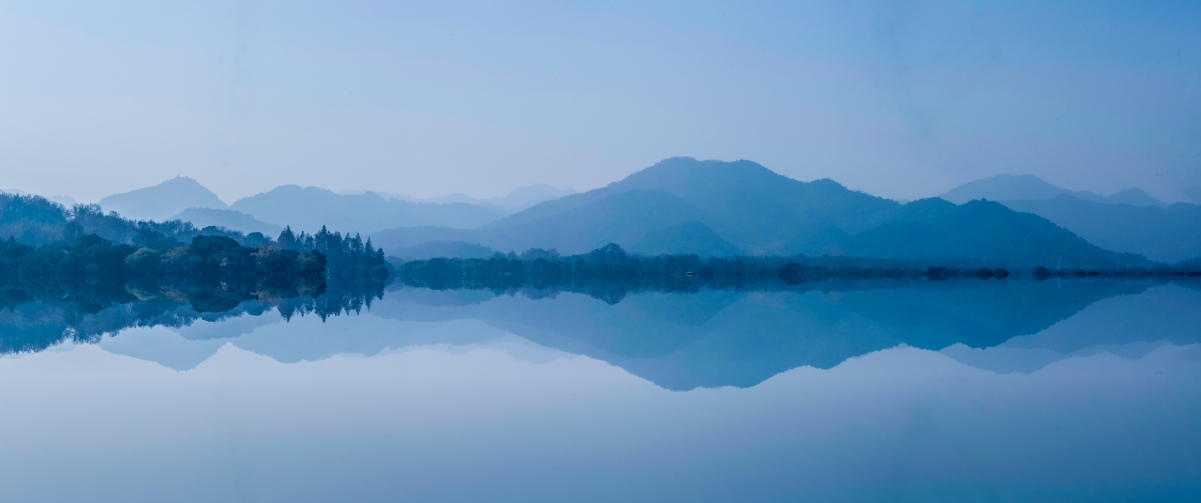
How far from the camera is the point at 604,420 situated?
876 cm

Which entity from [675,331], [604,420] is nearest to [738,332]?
[675,331]

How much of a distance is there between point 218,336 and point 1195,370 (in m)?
17.2

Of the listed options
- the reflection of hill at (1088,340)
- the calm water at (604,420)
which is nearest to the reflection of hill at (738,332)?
the calm water at (604,420)

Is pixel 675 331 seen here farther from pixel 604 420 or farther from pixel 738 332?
pixel 604 420

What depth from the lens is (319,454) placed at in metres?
7.27

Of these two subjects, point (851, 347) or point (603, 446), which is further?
point (851, 347)

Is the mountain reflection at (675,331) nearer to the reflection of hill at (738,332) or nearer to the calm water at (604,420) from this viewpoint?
the reflection of hill at (738,332)

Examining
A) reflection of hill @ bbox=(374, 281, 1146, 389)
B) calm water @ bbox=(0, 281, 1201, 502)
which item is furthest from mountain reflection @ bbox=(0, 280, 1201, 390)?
calm water @ bbox=(0, 281, 1201, 502)

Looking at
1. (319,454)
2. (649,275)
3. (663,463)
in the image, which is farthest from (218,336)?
(649,275)

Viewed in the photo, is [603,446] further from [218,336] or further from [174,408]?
[218,336]

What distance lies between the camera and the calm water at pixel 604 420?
637 centimetres

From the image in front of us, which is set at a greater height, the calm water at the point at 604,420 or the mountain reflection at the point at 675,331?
the mountain reflection at the point at 675,331

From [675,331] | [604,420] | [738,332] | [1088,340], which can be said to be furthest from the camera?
[675,331]

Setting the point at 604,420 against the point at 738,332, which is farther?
the point at 738,332
